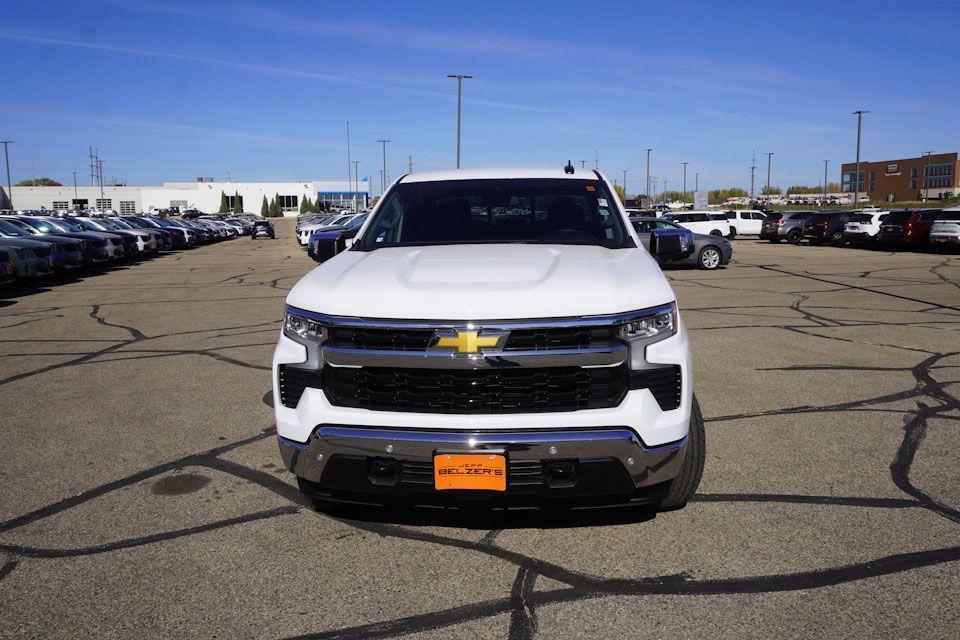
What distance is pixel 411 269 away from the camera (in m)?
3.91

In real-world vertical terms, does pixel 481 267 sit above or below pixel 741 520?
above

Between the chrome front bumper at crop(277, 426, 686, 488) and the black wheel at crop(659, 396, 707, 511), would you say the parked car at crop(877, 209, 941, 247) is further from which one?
the chrome front bumper at crop(277, 426, 686, 488)

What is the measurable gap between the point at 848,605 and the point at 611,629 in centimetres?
99

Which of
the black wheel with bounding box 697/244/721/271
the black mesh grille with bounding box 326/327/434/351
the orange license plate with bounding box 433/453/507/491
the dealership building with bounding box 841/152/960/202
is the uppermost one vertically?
the dealership building with bounding box 841/152/960/202

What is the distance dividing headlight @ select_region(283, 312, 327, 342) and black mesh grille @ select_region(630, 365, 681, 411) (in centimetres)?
139

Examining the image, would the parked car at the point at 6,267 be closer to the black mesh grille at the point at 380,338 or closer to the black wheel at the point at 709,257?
the black mesh grille at the point at 380,338

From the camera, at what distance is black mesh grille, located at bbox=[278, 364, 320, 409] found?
3473 millimetres

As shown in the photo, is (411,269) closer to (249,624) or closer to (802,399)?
(249,624)

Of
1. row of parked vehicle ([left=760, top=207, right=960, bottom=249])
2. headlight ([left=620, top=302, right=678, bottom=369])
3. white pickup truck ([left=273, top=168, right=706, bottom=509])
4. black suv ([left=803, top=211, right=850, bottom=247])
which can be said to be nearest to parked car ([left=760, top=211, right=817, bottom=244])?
row of parked vehicle ([left=760, top=207, right=960, bottom=249])

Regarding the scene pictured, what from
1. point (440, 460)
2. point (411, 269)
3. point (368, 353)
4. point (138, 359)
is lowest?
point (138, 359)

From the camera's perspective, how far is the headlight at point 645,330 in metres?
3.35

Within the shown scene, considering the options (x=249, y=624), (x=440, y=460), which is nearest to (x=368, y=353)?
(x=440, y=460)

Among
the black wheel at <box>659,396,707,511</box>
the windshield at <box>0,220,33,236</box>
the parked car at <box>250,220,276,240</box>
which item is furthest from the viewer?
the parked car at <box>250,220,276,240</box>

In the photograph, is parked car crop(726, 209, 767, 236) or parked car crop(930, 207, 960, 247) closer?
parked car crop(930, 207, 960, 247)
